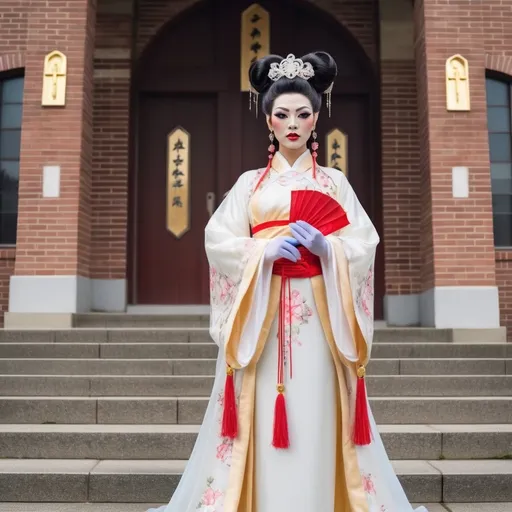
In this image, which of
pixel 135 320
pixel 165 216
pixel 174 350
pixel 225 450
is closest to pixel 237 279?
pixel 225 450

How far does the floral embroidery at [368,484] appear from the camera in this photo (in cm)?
301

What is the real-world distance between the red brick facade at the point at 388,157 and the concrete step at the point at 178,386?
5.89 ft

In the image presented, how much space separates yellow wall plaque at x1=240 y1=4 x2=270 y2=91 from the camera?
859cm

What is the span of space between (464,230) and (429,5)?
2.49 meters

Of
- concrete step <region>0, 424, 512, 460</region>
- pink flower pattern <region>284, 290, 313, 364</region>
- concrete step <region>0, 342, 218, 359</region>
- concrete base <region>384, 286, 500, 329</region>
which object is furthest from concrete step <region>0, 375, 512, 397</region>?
pink flower pattern <region>284, 290, 313, 364</region>

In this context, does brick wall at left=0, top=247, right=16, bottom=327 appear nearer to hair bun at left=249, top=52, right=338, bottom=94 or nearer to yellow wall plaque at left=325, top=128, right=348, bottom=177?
yellow wall plaque at left=325, top=128, right=348, bottom=177

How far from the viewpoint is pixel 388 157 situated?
822 cm

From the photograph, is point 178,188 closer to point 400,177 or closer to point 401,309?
point 400,177

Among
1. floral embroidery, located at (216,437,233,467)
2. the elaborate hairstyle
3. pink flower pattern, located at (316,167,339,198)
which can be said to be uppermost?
the elaborate hairstyle

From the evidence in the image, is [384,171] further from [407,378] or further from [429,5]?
[407,378]

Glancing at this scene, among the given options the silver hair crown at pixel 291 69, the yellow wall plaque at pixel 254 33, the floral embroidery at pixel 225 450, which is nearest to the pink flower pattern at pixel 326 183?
the silver hair crown at pixel 291 69

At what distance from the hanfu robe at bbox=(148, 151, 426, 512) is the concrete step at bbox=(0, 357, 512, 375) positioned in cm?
236

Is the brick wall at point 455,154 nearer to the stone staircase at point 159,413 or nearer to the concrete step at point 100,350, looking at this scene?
the stone staircase at point 159,413

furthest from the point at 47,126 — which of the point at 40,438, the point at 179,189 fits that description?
the point at 40,438
